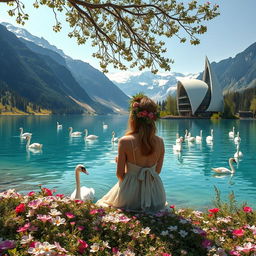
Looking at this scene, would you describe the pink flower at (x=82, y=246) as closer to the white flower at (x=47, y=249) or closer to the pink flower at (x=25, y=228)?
the white flower at (x=47, y=249)

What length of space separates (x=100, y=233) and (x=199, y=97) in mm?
131810

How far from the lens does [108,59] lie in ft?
34.0

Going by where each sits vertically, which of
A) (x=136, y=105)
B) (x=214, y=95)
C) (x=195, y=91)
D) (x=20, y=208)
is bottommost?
(x=20, y=208)

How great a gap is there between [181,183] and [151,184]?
10053 mm

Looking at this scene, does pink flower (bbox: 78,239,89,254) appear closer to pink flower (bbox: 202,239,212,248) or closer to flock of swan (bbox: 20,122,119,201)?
pink flower (bbox: 202,239,212,248)

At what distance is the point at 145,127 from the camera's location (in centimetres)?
520

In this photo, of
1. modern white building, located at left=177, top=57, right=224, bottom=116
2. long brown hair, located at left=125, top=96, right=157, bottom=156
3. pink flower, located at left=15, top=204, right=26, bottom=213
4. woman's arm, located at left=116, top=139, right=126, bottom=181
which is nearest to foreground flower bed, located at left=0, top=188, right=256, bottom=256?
pink flower, located at left=15, top=204, right=26, bottom=213

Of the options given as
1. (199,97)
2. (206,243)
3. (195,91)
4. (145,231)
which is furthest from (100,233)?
(195,91)

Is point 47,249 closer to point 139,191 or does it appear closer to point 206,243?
point 206,243

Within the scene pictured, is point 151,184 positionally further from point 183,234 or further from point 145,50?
point 145,50

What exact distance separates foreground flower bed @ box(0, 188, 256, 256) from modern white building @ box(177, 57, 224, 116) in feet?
419

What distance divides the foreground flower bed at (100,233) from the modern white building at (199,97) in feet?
419

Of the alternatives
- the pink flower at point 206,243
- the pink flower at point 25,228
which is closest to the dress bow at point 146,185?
the pink flower at point 206,243

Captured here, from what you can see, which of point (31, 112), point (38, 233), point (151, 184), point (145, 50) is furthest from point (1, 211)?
point (31, 112)
